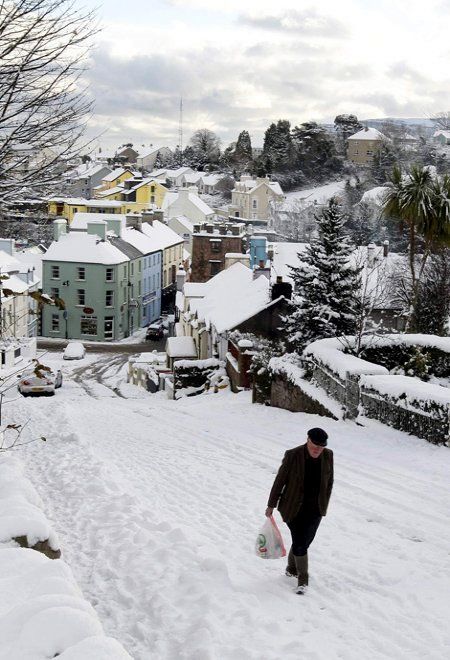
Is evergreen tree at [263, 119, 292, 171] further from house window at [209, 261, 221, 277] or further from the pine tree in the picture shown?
the pine tree

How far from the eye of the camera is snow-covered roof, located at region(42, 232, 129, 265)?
2466 inches

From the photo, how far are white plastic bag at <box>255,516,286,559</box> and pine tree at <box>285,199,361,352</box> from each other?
17769 mm

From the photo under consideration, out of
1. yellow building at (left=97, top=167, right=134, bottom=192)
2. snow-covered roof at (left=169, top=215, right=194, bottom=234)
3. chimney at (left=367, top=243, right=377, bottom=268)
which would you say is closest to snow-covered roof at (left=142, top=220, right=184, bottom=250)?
snow-covered roof at (left=169, top=215, right=194, bottom=234)

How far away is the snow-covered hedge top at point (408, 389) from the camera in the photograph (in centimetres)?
1459

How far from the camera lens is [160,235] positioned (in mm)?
79062

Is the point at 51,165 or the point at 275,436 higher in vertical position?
the point at 51,165

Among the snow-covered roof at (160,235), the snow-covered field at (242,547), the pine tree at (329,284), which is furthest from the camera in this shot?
the snow-covered roof at (160,235)

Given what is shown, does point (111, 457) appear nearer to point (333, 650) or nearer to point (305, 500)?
point (305, 500)

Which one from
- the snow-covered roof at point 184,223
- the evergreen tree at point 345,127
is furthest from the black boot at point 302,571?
the evergreen tree at point 345,127

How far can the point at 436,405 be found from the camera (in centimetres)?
1447

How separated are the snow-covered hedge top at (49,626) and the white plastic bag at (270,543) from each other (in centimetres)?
297

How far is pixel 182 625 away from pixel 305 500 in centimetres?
171

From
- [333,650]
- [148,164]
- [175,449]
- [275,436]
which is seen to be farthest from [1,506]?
[148,164]

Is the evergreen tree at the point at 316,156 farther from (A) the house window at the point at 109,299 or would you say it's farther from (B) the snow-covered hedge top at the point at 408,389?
(B) the snow-covered hedge top at the point at 408,389
